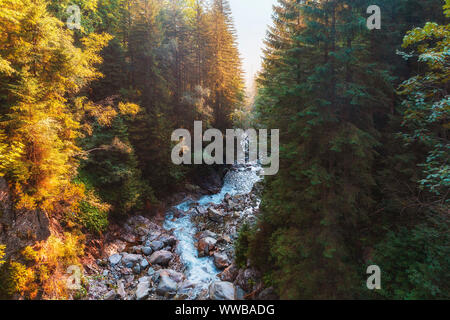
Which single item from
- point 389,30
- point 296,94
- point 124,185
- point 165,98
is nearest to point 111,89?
point 165,98

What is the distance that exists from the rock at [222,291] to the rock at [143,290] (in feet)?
8.64

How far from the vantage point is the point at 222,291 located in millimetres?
7145

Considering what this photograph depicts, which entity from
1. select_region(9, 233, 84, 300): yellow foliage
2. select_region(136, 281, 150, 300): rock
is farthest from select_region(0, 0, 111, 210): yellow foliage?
select_region(136, 281, 150, 300): rock

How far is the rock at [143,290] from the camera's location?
767cm

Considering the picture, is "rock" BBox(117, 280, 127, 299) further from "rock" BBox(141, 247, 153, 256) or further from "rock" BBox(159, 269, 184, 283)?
"rock" BBox(141, 247, 153, 256)

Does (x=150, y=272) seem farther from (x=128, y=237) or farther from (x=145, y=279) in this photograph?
(x=128, y=237)

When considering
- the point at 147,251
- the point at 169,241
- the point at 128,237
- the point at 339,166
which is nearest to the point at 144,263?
the point at 147,251

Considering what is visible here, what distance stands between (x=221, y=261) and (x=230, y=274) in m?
1.21

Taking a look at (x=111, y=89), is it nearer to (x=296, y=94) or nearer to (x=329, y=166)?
(x=296, y=94)

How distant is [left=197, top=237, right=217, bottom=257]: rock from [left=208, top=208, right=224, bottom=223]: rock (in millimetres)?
2335

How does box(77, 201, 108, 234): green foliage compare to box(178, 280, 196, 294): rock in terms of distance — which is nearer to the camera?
box(178, 280, 196, 294): rock

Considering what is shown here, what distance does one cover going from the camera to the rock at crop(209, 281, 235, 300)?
696cm

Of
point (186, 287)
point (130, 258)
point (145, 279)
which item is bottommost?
point (186, 287)
